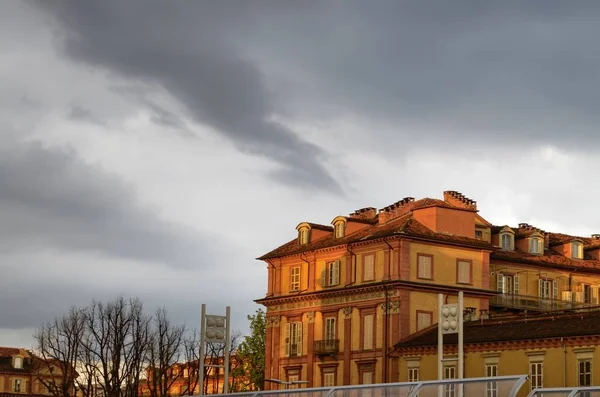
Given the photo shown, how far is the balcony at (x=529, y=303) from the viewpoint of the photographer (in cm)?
9750

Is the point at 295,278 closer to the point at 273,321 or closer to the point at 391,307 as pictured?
the point at 273,321

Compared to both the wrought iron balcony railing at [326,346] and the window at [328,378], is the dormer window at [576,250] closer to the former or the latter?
the wrought iron balcony railing at [326,346]

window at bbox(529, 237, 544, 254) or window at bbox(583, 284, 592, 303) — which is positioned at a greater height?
window at bbox(529, 237, 544, 254)

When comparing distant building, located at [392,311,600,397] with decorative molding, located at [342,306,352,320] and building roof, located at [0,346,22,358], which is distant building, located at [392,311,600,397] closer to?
decorative molding, located at [342,306,352,320]

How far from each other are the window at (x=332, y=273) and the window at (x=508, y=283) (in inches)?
508

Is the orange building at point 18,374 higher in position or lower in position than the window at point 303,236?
lower

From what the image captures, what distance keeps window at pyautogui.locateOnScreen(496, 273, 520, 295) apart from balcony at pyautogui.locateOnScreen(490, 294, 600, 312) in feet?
1.63

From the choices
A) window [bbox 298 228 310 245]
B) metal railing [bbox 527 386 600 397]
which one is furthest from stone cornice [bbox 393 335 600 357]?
metal railing [bbox 527 386 600 397]

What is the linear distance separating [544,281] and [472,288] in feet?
32.4

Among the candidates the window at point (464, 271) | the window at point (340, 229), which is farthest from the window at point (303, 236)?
the window at point (464, 271)

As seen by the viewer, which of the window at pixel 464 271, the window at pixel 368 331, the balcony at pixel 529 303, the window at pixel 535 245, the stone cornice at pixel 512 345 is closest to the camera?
the stone cornice at pixel 512 345

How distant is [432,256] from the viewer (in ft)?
305

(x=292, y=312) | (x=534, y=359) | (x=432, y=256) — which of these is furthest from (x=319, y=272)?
(x=534, y=359)

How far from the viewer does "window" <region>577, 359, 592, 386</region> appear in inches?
2945
